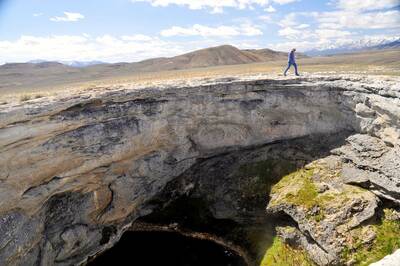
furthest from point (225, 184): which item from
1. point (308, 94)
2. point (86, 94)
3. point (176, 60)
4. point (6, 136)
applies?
point (176, 60)

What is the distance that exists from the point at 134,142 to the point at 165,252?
8.07 m

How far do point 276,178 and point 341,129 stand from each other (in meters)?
5.60

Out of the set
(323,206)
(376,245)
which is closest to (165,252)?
(323,206)

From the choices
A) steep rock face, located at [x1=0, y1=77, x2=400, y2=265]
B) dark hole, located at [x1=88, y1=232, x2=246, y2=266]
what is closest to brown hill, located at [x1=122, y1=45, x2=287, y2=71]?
steep rock face, located at [x1=0, y1=77, x2=400, y2=265]

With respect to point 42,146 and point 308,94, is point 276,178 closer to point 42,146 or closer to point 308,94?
point 308,94

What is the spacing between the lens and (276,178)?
2648 centimetres

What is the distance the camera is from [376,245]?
63.5 ft

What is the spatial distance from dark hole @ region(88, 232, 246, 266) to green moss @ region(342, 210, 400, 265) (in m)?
7.37

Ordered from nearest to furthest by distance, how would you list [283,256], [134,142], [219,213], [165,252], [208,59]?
[283,256], [134,142], [165,252], [219,213], [208,59]

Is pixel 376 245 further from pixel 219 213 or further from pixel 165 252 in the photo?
pixel 165 252

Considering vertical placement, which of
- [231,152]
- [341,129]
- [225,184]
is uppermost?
[341,129]

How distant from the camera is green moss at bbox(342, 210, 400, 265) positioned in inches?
749

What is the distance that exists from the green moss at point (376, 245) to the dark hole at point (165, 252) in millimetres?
7372

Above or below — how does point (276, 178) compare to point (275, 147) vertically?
below
